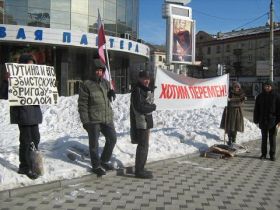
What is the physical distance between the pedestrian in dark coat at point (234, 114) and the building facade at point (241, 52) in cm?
6220

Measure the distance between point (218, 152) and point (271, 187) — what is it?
2.65 m

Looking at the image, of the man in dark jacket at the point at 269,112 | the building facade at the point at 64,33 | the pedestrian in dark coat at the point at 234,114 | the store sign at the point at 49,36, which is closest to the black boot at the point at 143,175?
the man in dark jacket at the point at 269,112

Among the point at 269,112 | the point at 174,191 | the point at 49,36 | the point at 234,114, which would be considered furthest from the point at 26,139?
the point at 49,36

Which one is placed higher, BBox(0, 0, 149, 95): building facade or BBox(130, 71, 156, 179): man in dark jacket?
BBox(0, 0, 149, 95): building facade

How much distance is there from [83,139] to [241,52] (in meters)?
79.8

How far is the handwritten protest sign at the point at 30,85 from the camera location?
6636 millimetres

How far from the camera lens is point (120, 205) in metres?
6.11

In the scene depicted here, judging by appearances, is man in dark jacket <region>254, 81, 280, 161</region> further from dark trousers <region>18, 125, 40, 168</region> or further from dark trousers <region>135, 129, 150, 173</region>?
dark trousers <region>18, 125, 40, 168</region>

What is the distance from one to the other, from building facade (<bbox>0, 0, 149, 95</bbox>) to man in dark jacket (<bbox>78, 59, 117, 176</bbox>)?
1954 centimetres

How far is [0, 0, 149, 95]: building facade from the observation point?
2809 cm

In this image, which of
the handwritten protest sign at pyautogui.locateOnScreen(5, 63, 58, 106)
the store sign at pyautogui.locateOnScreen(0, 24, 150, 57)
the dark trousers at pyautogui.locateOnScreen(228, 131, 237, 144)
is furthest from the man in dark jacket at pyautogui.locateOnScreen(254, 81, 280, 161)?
the store sign at pyautogui.locateOnScreen(0, 24, 150, 57)

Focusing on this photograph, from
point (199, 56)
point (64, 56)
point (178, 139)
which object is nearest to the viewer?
point (178, 139)

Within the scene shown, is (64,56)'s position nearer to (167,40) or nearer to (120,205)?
(167,40)

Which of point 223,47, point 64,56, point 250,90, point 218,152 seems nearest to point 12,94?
point 218,152
